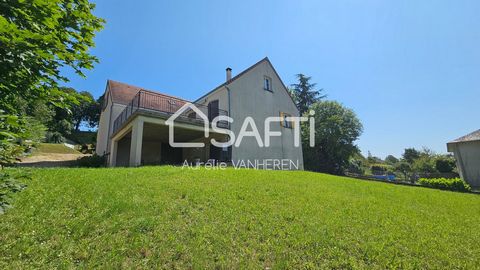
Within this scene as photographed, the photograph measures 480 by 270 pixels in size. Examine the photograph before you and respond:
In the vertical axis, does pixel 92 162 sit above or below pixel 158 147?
below

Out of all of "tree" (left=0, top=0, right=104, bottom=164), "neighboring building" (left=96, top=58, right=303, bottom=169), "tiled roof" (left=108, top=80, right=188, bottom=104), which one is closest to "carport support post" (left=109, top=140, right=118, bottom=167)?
"neighboring building" (left=96, top=58, right=303, bottom=169)

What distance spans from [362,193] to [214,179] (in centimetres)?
533

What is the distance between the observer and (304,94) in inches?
1454

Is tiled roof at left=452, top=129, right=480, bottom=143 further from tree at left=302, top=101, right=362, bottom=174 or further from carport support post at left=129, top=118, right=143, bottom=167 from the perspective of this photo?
carport support post at left=129, top=118, right=143, bottom=167

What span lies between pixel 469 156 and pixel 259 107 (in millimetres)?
18353

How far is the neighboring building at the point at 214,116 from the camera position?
546 inches

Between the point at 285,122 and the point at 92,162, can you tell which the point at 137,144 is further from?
the point at 285,122

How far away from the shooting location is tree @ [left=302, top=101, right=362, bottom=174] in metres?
28.6

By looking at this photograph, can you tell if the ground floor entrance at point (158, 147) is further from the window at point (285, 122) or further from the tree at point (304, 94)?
the tree at point (304, 94)

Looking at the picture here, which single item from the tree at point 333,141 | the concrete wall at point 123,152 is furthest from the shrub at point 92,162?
the tree at point 333,141

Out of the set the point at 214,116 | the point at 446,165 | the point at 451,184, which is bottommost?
the point at 451,184

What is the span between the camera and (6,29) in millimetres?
2221

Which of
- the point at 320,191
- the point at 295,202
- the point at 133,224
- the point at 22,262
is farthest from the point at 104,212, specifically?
the point at 320,191

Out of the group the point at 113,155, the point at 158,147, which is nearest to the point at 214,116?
the point at 158,147
